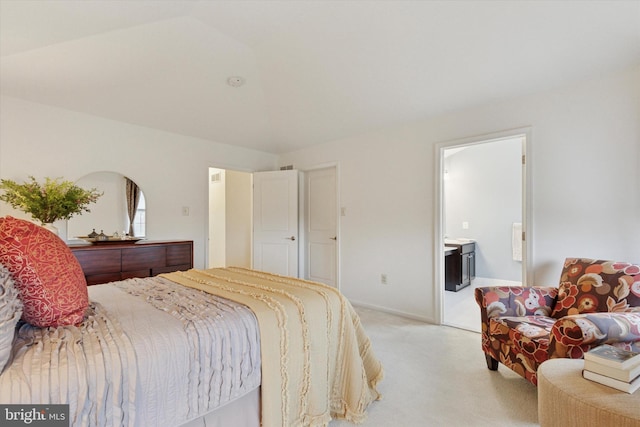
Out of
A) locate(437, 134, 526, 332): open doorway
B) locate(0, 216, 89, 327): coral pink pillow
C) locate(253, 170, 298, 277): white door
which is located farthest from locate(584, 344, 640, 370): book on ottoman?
locate(253, 170, 298, 277): white door

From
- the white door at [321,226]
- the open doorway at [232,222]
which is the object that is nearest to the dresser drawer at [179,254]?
the white door at [321,226]

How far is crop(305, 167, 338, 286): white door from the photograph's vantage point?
14.4 feet

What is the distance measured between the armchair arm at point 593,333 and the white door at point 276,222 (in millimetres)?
3402

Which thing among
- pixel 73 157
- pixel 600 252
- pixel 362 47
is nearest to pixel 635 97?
pixel 600 252

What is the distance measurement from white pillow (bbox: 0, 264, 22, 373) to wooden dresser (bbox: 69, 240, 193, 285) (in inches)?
76.2

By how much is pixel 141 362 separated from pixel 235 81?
2.97 metres

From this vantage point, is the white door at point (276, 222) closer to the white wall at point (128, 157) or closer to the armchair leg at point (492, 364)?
the white wall at point (128, 157)

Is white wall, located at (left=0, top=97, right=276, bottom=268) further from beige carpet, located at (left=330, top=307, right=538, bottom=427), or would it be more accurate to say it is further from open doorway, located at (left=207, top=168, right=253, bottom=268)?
beige carpet, located at (left=330, top=307, right=538, bottom=427)

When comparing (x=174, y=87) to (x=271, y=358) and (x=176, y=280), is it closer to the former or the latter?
(x=176, y=280)

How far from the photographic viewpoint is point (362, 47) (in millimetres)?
2598

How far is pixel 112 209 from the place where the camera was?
335 cm

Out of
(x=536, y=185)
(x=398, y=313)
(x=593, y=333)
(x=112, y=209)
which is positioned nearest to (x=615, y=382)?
(x=593, y=333)

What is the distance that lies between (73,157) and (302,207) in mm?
2914

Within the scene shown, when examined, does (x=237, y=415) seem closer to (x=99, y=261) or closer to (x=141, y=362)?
(x=141, y=362)
